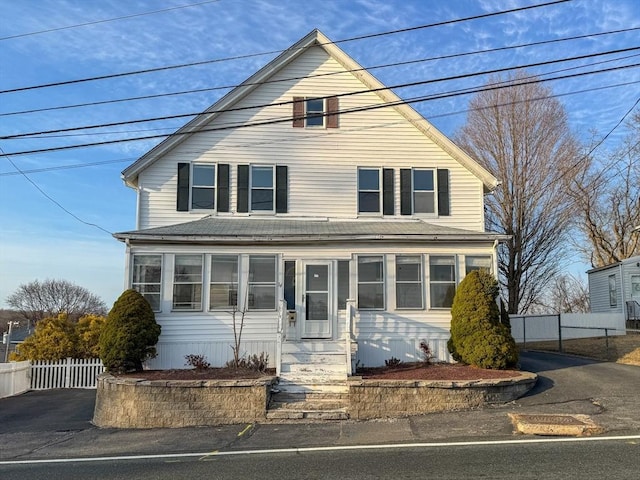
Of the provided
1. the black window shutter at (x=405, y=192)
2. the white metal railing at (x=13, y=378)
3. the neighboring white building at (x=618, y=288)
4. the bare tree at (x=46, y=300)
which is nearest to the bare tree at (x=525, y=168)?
the neighboring white building at (x=618, y=288)

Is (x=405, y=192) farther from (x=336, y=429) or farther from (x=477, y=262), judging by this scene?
(x=336, y=429)

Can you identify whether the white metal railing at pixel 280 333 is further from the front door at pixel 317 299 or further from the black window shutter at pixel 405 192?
the black window shutter at pixel 405 192

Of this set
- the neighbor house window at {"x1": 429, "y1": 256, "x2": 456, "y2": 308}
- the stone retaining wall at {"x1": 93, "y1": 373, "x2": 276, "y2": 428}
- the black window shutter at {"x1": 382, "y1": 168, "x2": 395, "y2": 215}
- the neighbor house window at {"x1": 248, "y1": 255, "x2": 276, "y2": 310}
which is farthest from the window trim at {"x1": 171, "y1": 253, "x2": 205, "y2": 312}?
the neighbor house window at {"x1": 429, "y1": 256, "x2": 456, "y2": 308}

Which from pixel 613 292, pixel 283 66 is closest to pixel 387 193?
pixel 283 66

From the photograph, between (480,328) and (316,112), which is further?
(316,112)

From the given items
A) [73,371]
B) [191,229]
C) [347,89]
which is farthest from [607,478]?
[73,371]

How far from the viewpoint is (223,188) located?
1664 cm

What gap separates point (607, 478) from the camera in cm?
617

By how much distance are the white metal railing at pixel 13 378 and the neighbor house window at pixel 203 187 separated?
24.3 feet

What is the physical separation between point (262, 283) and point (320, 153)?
183 inches

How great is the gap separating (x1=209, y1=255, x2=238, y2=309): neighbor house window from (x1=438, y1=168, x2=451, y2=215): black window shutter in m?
6.53

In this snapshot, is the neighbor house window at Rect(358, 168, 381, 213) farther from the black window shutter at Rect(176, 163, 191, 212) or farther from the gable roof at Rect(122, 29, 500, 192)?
the black window shutter at Rect(176, 163, 191, 212)

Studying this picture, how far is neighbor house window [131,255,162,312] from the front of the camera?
14.6 m

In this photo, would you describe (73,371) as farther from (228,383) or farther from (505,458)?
(505,458)
